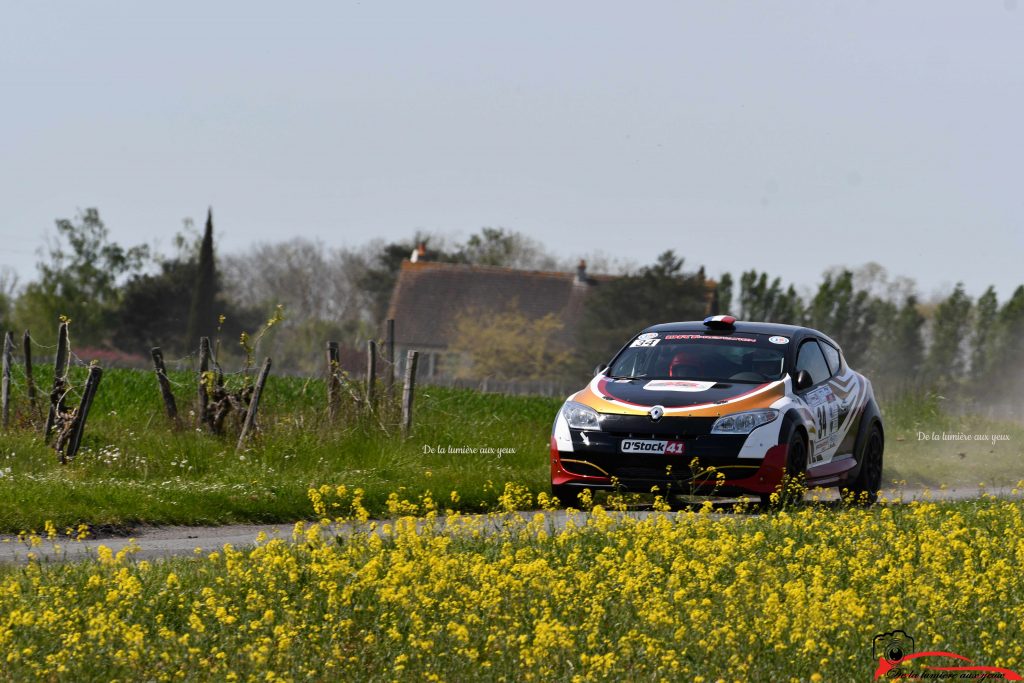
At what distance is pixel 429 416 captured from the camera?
19.3m

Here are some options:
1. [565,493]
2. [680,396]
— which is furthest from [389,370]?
[680,396]

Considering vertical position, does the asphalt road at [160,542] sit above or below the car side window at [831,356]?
below

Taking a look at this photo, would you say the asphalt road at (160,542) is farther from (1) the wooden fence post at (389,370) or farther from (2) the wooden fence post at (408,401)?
(1) the wooden fence post at (389,370)

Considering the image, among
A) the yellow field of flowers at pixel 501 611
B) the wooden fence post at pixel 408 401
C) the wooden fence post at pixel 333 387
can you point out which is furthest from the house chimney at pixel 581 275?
the yellow field of flowers at pixel 501 611

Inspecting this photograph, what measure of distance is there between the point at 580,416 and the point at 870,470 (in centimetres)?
379

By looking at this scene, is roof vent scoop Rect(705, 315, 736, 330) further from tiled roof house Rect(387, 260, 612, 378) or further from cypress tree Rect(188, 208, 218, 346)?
cypress tree Rect(188, 208, 218, 346)

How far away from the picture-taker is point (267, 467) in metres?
15.3

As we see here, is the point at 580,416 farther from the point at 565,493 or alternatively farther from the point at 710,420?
the point at 710,420

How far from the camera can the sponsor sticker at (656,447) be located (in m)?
13.8

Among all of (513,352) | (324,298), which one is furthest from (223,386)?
(324,298)

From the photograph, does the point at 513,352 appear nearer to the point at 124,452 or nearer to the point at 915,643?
the point at 124,452

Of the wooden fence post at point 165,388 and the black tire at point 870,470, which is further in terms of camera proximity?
the wooden fence post at point 165,388

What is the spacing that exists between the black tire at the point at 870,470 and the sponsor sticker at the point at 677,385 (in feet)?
7.53

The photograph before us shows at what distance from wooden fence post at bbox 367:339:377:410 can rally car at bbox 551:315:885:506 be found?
402 cm
